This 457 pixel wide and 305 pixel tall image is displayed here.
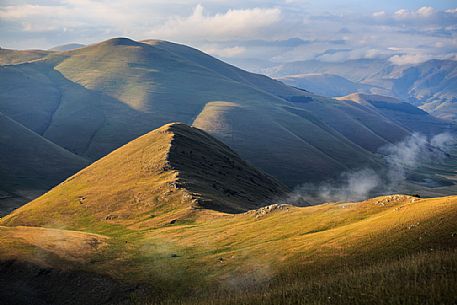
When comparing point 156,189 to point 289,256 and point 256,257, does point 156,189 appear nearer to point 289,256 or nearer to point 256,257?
point 256,257

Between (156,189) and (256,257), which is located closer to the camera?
(256,257)

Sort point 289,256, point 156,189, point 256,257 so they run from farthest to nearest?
point 156,189 < point 256,257 < point 289,256

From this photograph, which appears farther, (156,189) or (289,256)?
(156,189)

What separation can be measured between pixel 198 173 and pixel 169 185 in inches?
875

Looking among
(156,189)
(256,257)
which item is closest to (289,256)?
(256,257)

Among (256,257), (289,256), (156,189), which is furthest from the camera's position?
(156,189)

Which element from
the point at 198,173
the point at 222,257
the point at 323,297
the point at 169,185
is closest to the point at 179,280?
the point at 222,257

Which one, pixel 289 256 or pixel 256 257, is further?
pixel 256 257

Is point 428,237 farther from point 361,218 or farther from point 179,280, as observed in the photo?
point 179,280

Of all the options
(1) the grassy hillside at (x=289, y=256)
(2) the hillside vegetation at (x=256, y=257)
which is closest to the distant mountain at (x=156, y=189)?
(2) the hillside vegetation at (x=256, y=257)

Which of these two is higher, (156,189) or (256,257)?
(256,257)

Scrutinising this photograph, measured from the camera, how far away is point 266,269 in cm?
5644

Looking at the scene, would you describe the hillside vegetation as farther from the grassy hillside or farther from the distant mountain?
the distant mountain

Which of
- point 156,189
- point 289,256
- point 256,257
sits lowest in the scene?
point 156,189
